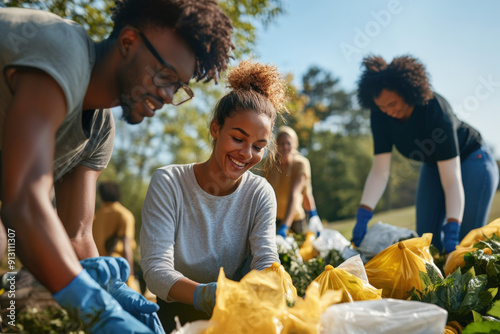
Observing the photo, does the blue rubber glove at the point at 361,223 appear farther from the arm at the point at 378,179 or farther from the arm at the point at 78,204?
the arm at the point at 78,204

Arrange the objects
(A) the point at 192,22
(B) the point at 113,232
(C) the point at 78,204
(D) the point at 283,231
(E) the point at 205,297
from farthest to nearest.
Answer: (B) the point at 113,232 < (D) the point at 283,231 < (C) the point at 78,204 < (E) the point at 205,297 < (A) the point at 192,22

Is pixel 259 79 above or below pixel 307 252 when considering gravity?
above

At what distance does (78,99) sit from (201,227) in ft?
3.06

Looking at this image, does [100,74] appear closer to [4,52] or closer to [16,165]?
[4,52]

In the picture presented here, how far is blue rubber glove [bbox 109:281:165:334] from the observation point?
133 centimetres

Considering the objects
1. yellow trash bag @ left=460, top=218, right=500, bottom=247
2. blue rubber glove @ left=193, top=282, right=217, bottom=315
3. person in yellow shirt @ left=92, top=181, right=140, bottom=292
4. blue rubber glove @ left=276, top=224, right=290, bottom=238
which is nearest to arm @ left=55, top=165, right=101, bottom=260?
blue rubber glove @ left=193, top=282, right=217, bottom=315

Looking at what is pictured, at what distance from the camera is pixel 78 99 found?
3.82 feet

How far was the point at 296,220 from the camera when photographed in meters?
4.70

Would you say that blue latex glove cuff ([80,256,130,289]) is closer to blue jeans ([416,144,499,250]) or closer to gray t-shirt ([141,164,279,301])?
gray t-shirt ([141,164,279,301])

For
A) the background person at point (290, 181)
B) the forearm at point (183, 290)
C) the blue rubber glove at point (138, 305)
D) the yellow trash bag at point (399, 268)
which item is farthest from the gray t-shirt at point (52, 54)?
the background person at point (290, 181)

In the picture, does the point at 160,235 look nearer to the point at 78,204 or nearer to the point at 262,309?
the point at 78,204

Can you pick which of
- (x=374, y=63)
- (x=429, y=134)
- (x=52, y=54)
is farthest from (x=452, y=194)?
(x=52, y=54)

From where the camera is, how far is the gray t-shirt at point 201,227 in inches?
70.4

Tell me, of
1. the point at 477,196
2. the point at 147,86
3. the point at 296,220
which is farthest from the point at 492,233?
the point at 296,220
